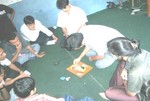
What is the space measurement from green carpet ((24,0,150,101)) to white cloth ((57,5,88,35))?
57 centimetres

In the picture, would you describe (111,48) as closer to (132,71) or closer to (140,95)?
(132,71)

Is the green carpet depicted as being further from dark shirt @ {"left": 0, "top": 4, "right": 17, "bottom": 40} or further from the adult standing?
the adult standing

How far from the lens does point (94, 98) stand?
404cm

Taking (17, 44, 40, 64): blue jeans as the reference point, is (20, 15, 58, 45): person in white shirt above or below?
above

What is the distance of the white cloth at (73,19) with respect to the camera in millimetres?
4980

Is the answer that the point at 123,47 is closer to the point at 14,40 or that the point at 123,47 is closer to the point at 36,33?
the point at 14,40

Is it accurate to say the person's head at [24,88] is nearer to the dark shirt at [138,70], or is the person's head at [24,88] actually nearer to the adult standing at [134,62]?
the adult standing at [134,62]

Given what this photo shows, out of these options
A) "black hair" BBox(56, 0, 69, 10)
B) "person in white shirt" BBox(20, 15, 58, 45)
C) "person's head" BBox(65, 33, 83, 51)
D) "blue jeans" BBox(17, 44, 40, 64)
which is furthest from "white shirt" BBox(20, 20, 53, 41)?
"person's head" BBox(65, 33, 83, 51)

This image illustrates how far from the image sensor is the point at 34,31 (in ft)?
17.9

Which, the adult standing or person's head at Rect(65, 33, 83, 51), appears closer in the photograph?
the adult standing

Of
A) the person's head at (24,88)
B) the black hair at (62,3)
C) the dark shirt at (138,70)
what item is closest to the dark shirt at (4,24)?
the black hair at (62,3)

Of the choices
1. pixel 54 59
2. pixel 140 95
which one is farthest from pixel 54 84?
pixel 140 95

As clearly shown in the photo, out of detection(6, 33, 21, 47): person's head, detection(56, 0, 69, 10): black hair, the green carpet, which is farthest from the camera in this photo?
detection(6, 33, 21, 47): person's head

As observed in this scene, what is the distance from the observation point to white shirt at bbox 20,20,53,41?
536 centimetres
